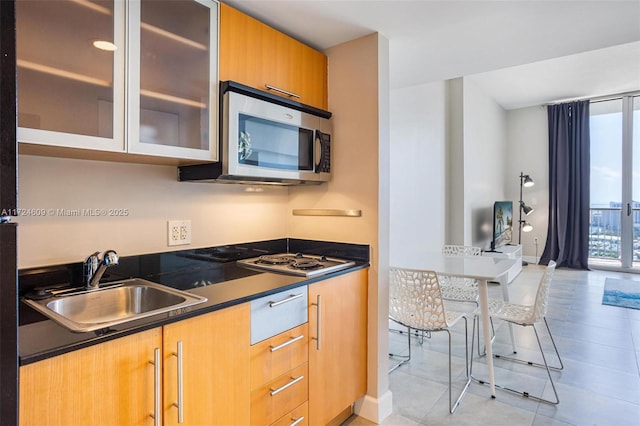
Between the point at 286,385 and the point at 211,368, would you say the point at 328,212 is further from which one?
the point at 211,368

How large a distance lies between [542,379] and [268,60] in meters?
2.68

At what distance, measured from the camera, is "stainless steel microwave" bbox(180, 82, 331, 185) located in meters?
1.59

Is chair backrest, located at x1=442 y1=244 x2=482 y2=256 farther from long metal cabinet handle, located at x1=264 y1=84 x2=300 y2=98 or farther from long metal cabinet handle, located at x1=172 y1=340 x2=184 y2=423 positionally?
long metal cabinet handle, located at x1=172 y1=340 x2=184 y2=423

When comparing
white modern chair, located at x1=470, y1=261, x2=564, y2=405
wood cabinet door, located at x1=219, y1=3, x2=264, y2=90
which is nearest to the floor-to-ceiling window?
white modern chair, located at x1=470, y1=261, x2=564, y2=405

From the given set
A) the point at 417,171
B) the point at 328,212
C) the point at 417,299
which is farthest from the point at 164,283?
the point at 417,171

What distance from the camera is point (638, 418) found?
2043mm

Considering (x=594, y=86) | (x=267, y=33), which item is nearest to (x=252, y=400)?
(x=267, y=33)

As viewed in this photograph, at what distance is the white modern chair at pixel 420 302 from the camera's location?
85.2 inches

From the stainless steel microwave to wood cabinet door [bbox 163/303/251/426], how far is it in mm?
658

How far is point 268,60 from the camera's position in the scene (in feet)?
6.01

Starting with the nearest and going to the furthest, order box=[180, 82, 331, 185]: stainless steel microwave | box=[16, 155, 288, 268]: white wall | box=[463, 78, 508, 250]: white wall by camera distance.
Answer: box=[16, 155, 288, 268]: white wall, box=[180, 82, 331, 185]: stainless steel microwave, box=[463, 78, 508, 250]: white wall

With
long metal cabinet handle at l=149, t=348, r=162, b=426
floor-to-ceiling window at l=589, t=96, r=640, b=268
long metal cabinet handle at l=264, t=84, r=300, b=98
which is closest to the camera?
long metal cabinet handle at l=149, t=348, r=162, b=426

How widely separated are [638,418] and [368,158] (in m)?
2.11

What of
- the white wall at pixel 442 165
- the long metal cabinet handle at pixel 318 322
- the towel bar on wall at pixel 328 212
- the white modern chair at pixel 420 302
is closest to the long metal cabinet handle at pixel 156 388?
the long metal cabinet handle at pixel 318 322
